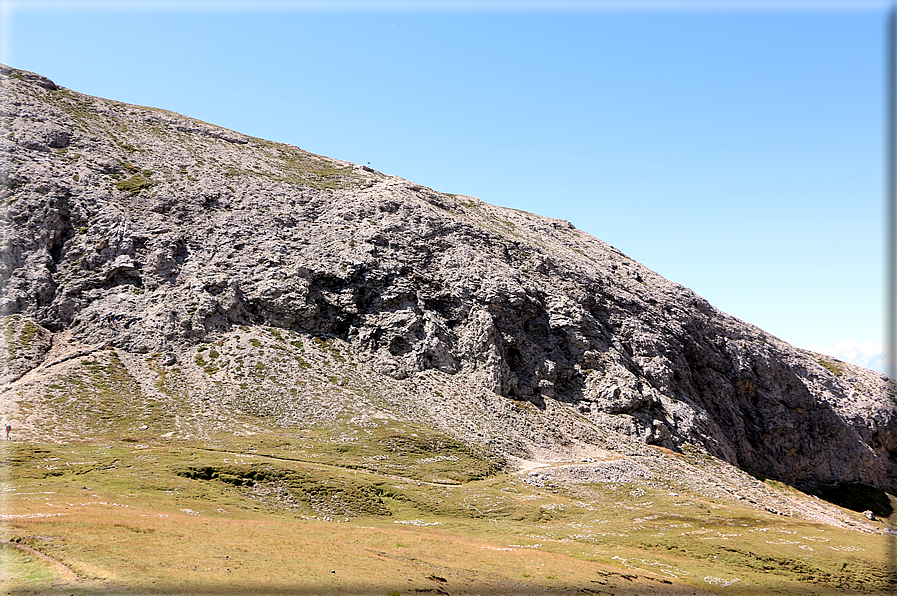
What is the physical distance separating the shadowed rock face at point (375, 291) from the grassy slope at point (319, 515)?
1272 centimetres

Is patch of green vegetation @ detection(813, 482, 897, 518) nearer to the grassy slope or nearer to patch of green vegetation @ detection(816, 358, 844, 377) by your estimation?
patch of green vegetation @ detection(816, 358, 844, 377)

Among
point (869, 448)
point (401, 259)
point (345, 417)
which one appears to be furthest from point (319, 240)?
point (869, 448)

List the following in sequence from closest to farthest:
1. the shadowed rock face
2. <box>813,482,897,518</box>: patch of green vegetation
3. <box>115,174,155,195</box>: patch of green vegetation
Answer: the shadowed rock face, <box>813,482,897,518</box>: patch of green vegetation, <box>115,174,155,195</box>: patch of green vegetation

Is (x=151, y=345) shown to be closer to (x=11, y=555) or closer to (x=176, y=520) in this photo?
(x=176, y=520)

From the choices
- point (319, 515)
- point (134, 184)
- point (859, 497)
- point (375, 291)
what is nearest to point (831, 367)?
point (859, 497)

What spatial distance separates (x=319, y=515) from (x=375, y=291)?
191 ft

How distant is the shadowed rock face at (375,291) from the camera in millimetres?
97250

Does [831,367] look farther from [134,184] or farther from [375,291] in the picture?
[134,184]

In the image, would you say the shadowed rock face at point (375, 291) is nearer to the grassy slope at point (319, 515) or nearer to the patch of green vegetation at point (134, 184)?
the patch of green vegetation at point (134, 184)

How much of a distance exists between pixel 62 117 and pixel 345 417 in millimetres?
100224

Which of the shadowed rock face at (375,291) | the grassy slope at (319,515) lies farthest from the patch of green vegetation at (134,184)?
the grassy slope at (319,515)

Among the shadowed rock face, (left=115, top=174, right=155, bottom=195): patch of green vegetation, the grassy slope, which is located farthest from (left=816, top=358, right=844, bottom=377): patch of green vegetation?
(left=115, top=174, right=155, bottom=195): patch of green vegetation

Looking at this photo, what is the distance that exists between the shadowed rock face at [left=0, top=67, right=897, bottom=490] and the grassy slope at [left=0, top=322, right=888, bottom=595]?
12724 millimetres

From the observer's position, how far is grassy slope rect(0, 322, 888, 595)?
3012 cm
